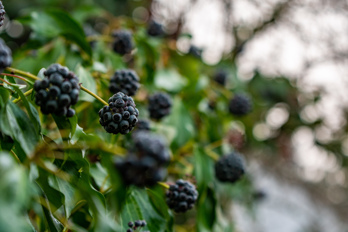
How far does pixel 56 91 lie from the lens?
28.0 inches

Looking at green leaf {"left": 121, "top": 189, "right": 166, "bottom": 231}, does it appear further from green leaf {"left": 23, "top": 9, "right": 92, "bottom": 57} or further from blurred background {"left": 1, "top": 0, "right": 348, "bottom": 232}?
blurred background {"left": 1, "top": 0, "right": 348, "bottom": 232}

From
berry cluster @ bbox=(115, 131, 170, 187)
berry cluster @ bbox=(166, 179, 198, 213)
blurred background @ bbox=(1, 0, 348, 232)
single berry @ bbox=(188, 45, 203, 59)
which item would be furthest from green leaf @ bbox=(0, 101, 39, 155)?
blurred background @ bbox=(1, 0, 348, 232)

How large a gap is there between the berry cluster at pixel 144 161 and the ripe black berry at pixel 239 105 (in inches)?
54.3

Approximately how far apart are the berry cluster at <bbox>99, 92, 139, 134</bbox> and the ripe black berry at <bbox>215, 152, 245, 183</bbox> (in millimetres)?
712

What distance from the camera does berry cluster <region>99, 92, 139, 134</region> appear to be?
83 centimetres

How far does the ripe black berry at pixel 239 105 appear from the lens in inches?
75.0

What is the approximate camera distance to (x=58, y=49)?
158 cm

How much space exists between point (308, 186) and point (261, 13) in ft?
9.41

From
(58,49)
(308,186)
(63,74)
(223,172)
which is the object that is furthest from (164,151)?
(308,186)

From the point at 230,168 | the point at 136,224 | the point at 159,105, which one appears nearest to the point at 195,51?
the point at 159,105

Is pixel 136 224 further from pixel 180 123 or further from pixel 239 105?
pixel 239 105

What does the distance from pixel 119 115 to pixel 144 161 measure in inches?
11.2

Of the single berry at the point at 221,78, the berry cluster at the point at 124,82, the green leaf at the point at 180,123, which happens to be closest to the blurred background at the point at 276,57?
the single berry at the point at 221,78

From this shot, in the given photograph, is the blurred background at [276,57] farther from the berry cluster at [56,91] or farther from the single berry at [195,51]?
the berry cluster at [56,91]
